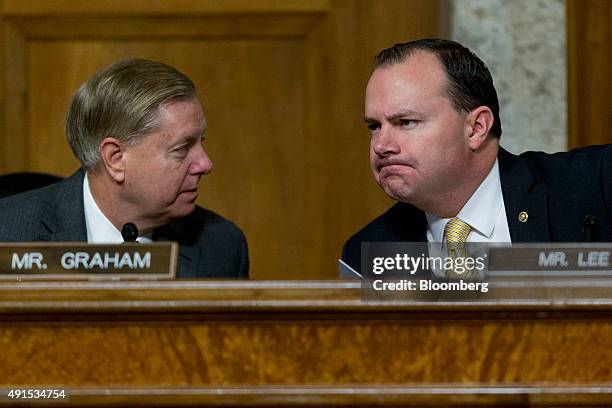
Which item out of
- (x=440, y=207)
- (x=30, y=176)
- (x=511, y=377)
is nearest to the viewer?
(x=511, y=377)

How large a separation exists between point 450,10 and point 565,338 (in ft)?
7.02

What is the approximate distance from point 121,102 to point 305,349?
96 centimetres

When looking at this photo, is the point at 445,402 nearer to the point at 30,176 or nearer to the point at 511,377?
the point at 511,377

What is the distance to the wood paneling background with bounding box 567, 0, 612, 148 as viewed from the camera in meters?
3.17

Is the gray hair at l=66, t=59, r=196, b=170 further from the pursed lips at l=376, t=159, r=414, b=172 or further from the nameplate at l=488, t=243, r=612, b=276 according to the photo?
the nameplate at l=488, t=243, r=612, b=276

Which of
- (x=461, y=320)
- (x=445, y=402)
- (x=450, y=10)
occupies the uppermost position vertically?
(x=450, y=10)

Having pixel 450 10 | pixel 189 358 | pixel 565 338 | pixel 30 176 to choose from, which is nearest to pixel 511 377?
pixel 565 338

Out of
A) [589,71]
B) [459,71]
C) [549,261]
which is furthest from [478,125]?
[589,71]

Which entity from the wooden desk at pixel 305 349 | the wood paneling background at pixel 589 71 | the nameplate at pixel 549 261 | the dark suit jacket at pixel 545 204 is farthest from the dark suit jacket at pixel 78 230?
the wood paneling background at pixel 589 71

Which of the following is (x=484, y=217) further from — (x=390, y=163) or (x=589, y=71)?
(x=589, y=71)

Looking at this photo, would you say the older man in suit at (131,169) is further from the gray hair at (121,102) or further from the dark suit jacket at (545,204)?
the dark suit jacket at (545,204)

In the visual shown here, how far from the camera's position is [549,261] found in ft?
4.89

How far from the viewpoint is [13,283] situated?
1.54m

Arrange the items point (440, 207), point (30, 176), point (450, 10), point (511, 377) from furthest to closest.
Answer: point (450, 10), point (30, 176), point (440, 207), point (511, 377)
